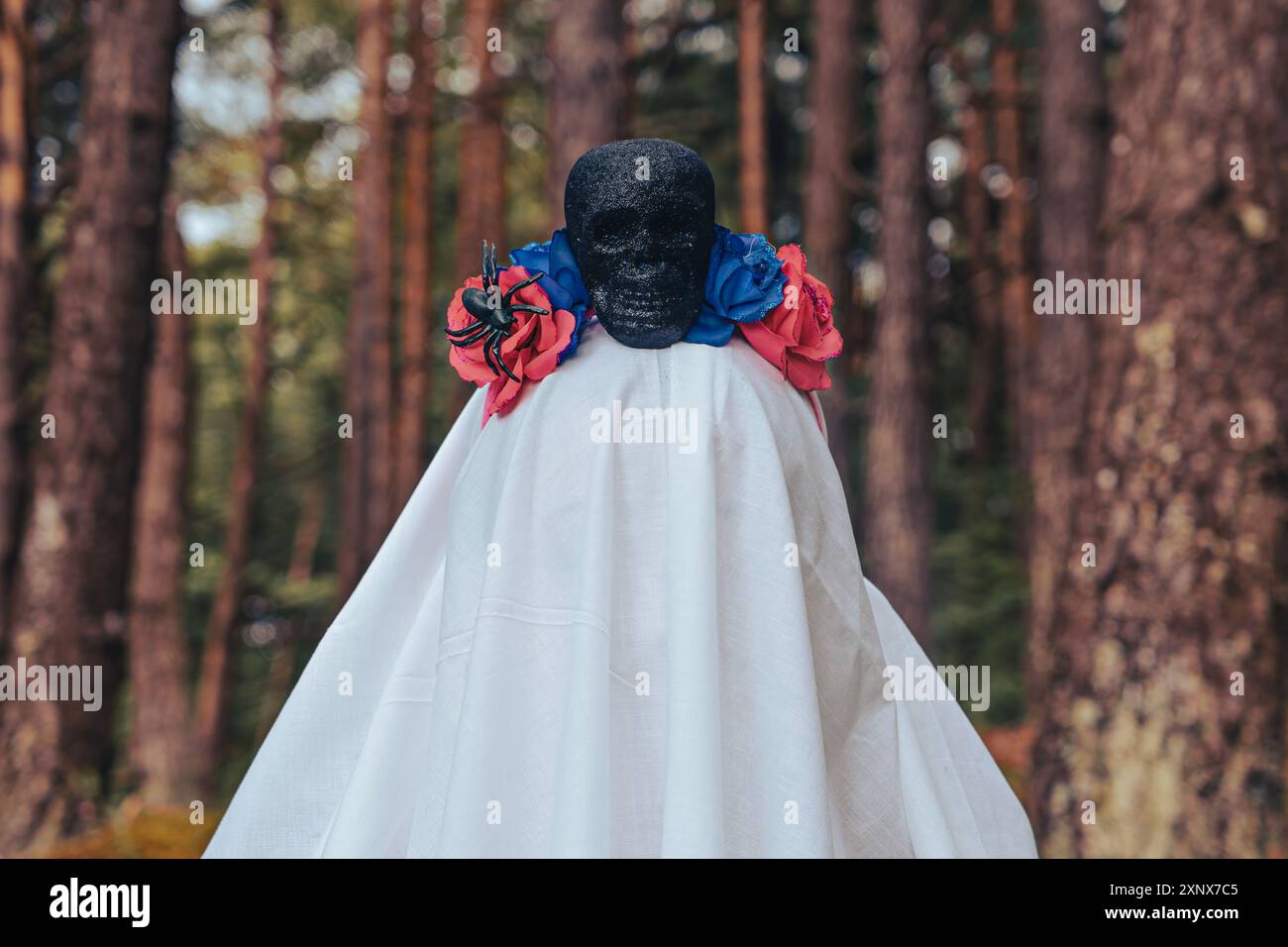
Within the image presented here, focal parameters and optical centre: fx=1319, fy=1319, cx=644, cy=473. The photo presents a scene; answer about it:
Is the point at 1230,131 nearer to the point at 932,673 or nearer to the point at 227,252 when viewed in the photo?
the point at 932,673

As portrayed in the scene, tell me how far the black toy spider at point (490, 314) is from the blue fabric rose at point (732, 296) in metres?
0.41

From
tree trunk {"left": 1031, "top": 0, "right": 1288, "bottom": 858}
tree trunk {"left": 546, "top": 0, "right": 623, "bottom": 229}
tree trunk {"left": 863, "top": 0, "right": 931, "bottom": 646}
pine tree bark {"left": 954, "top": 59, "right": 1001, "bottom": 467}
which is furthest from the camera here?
pine tree bark {"left": 954, "top": 59, "right": 1001, "bottom": 467}

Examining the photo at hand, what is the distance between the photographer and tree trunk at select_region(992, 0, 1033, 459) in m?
16.2

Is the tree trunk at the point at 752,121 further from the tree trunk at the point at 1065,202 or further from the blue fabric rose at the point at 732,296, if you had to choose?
the blue fabric rose at the point at 732,296

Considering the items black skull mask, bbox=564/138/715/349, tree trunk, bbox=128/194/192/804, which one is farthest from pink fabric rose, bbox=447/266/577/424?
tree trunk, bbox=128/194/192/804

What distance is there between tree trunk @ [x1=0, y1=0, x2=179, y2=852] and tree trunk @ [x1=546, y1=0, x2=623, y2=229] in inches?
95.9

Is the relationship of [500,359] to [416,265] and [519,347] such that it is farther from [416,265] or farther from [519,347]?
[416,265]

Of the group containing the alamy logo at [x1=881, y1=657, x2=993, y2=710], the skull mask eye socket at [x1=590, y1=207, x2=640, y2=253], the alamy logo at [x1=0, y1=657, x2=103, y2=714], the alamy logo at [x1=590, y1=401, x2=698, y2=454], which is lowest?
the alamy logo at [x1=0, y1=657, x2=103, y2=714]

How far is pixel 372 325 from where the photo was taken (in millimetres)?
13094

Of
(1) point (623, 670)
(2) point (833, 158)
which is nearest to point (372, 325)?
(2) point (833, 158)

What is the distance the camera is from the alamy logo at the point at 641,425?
3.21m
